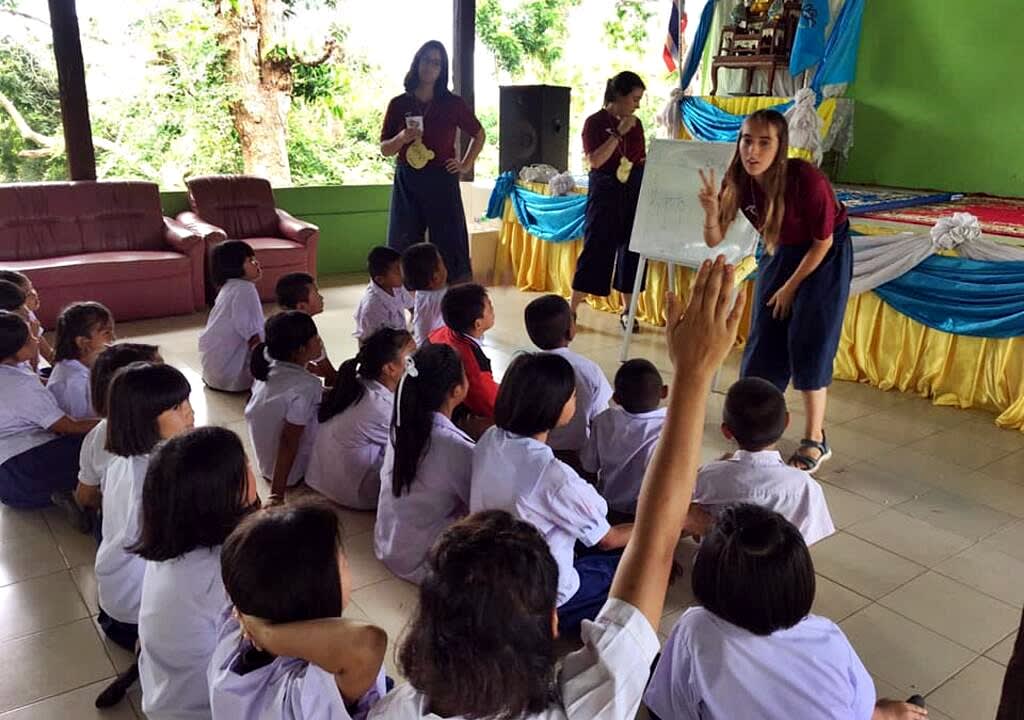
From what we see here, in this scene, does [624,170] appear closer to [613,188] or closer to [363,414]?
[613,188]

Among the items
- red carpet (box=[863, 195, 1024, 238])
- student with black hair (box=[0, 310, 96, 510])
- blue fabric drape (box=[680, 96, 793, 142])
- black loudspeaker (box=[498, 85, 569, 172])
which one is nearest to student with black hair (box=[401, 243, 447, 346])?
student with black hair (box=[0, 310, 96, 510])

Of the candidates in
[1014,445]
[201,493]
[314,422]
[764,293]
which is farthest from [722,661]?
[1014,445]

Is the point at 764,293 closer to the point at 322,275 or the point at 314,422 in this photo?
the point at 314,422

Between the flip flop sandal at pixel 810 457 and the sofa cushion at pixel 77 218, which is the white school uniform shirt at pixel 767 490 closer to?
the flip flop sandal at pixel 810 457

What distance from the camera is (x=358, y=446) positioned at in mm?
2502

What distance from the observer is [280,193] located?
608 centimetres

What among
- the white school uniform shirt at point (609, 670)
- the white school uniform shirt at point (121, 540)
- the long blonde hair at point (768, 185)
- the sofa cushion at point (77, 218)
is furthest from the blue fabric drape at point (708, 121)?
the white school uniform shirt at point (609, 670)

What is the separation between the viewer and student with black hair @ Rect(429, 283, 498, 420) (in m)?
2.70

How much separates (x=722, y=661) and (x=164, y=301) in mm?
4481

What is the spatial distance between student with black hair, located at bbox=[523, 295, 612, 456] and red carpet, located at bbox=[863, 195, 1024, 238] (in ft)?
7.92

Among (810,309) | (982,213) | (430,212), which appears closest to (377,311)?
(430,212)

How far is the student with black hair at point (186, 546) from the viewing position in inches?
54.3

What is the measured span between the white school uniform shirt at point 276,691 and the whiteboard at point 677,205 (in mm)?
3205

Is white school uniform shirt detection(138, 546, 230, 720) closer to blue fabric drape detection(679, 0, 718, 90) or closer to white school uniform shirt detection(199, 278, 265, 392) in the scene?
white school uniform shirt detection(199, 278, 265, 392)
